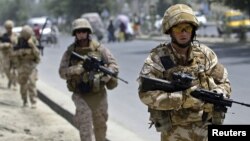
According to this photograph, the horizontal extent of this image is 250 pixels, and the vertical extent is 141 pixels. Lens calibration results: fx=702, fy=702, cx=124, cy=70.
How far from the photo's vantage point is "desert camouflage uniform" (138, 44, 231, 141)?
4.67 metres

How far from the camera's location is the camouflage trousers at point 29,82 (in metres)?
13.5

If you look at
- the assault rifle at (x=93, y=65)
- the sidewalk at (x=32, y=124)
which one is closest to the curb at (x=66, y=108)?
the sidewalk at (x=32, y=124)

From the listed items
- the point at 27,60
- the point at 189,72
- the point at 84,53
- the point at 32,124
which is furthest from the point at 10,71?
the point at 189,72

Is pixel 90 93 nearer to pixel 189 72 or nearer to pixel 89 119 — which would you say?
pixel 89 119

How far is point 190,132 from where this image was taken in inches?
189

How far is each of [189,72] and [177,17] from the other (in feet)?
1.23

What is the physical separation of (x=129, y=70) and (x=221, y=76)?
15193 mm

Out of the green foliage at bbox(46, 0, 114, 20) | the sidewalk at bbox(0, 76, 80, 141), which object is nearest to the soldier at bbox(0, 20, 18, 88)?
the sidewalk at bbox(0, 76, 80, 141)

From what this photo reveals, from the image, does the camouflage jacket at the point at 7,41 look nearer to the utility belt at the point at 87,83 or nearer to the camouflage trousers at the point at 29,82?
the camouflage trousers at the point at 29,82

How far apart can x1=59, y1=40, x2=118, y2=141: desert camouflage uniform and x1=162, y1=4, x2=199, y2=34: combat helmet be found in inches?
109

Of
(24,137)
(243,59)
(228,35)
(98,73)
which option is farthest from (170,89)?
(228,35)

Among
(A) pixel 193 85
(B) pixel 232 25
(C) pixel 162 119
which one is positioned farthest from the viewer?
(B) pixel 232 25

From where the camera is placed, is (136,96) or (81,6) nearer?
Answer: (136,96)

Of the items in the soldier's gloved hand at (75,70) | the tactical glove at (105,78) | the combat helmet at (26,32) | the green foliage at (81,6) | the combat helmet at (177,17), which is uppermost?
the combat helmet at (177,17)
